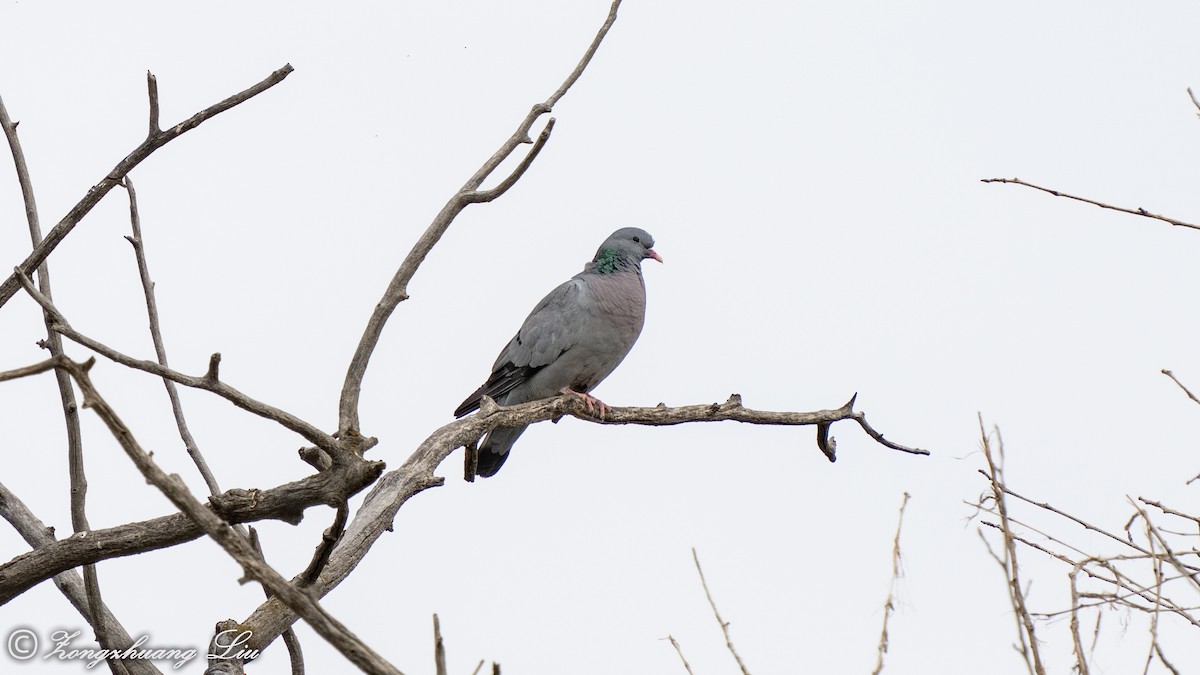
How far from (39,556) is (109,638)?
571 millimetres

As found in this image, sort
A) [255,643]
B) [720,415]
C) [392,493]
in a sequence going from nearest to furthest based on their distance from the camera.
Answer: [255,643] < [392,493] < [720,415]

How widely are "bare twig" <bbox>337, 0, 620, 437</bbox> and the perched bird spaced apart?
6.43ft

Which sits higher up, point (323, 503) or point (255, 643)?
point (323, 503)

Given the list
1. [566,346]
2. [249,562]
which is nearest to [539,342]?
[566,346]

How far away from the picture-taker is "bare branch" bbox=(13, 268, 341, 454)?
9.85ft

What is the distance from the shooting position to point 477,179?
12.8 ft

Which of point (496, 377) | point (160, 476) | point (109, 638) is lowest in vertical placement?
point (160, 476)

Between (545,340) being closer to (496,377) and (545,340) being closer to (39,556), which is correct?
(496,377)

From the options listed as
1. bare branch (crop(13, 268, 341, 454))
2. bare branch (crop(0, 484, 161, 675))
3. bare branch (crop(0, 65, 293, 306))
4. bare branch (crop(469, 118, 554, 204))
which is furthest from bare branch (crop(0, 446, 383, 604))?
bare branch (crop(469, 118, 554, 204))

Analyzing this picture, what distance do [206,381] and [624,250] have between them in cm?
375

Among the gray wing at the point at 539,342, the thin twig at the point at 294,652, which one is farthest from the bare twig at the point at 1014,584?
the gray wing at the point at 539,342

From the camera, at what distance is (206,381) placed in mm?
2994

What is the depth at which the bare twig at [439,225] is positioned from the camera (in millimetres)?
3490

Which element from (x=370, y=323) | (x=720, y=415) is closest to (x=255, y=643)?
(x=370, y=323)
